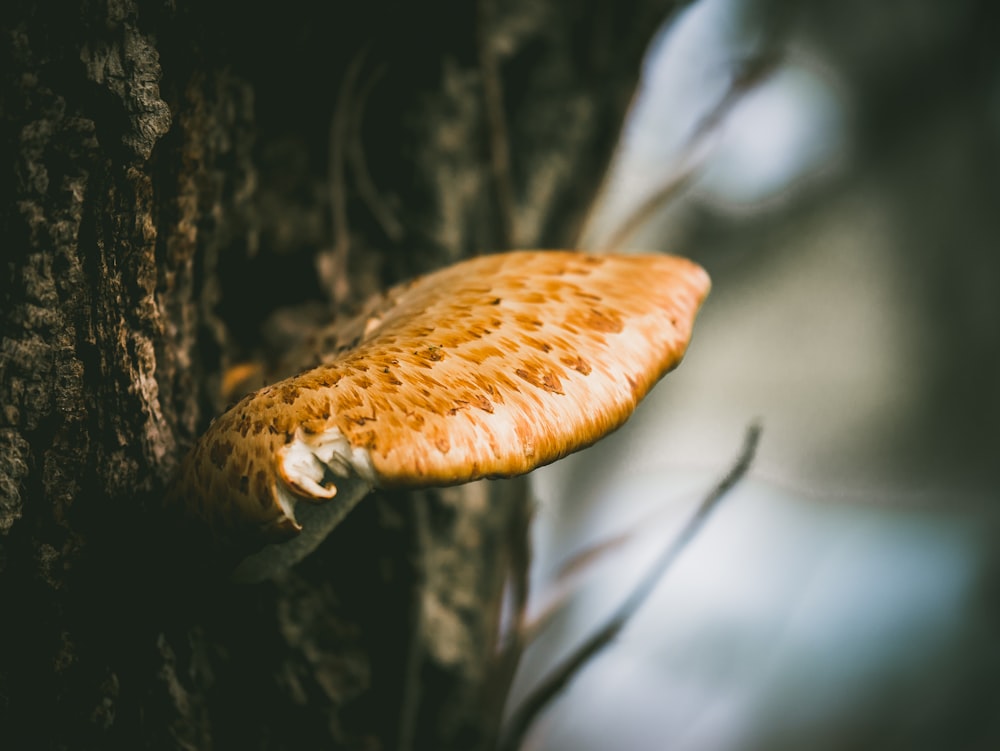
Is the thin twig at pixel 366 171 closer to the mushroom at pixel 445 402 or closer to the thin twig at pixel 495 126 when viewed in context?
A: the thin twig at pixel 495 126

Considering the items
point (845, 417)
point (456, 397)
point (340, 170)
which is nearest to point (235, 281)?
point (340, 170)

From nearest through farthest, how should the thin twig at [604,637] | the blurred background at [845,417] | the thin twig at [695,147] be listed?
the thin twig at [604,637] → the thin twig at [695,147] → the blurred background at [845,417]

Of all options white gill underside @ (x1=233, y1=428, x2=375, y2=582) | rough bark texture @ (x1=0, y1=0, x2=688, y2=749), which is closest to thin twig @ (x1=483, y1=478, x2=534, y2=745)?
rough bark texture @ (x1=0, y1=0, x2=688, y2=749)

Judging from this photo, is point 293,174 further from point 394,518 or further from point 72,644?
point 72,644

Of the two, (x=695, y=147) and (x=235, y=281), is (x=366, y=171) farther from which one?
(x=695, y=147)

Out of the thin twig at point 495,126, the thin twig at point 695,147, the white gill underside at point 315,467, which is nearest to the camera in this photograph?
the white gill underside at point 315,467

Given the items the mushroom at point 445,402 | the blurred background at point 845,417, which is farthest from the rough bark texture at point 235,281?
the blurred background at point 845,417

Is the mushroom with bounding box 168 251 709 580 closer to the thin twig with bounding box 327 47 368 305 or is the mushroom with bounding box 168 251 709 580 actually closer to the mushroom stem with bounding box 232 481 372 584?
the mushroom stem with bounding box 232 481 372 584
